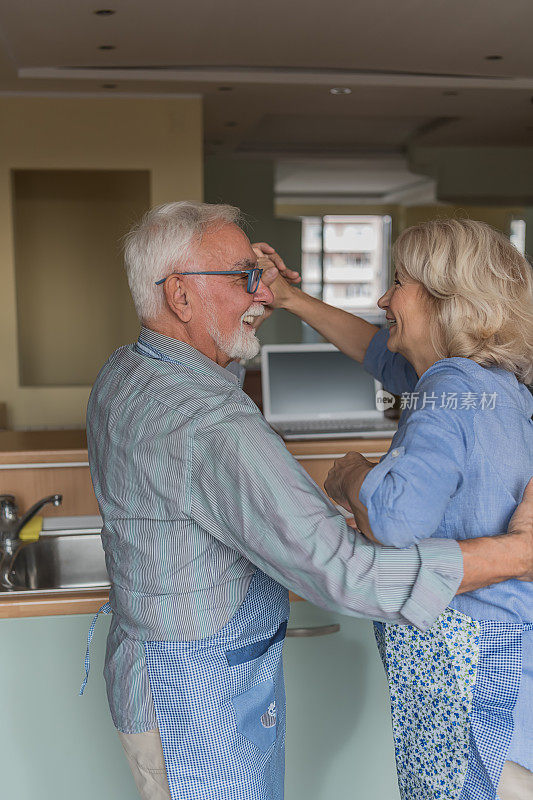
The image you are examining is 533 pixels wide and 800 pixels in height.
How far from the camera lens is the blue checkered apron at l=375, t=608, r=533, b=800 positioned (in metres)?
1.25

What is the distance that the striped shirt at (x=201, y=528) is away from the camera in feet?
3.75

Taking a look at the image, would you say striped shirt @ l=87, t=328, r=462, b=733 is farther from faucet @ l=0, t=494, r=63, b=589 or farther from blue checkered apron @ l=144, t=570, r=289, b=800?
faucet @ l=0, t=494, r=63, b=589

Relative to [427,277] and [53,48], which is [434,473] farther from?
[53,48]

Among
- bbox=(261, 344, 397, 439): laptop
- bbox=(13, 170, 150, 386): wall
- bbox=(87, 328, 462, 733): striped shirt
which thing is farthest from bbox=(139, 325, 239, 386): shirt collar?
bbox=(13, 170, 150, 386): wall

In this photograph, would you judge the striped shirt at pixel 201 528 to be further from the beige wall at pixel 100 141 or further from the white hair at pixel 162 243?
the beige wall at pixel 100 141

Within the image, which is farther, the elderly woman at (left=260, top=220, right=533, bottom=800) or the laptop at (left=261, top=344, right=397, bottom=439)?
the laptop at (left=261, top=344, right=397, bottom=439)

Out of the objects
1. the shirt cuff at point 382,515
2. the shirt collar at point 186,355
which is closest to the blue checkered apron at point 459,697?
the shirt cuff at point 382,515

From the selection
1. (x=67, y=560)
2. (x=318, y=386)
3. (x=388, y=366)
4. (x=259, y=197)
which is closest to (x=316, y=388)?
(x=318, y=386)

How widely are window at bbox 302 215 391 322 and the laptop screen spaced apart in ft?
35.5

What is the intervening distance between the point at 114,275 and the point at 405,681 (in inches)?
231

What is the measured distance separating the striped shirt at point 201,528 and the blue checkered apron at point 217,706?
1.3 inches

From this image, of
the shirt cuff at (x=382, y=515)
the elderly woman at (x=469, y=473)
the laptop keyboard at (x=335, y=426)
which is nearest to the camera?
Result: the shirt cuff at (x=382, y=515)

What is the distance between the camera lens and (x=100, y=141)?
220 inches

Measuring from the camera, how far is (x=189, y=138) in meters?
5.62
